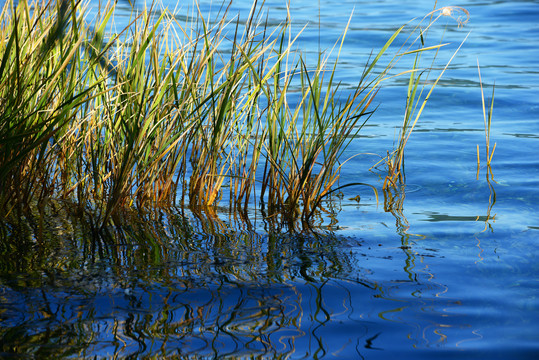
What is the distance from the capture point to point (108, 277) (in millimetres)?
1807

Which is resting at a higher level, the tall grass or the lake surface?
the tall grass

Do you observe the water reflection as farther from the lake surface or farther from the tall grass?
the tall grass

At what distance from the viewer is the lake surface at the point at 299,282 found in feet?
4.97

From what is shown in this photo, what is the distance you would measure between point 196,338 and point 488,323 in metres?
0.74

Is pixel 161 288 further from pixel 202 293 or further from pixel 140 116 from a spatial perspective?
pixel 140 116

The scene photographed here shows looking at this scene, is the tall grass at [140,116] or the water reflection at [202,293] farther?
the tall grass at [140,116]

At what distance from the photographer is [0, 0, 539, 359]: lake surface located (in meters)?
1.52

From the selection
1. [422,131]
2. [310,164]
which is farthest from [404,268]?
[422,131]

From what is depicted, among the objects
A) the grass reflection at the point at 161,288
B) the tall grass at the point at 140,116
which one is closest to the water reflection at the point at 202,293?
the grass reflection at the point at 161,288

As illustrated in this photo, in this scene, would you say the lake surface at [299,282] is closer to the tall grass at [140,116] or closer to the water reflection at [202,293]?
the water reflection at [202,293]

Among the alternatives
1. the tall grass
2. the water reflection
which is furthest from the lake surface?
the tall grass

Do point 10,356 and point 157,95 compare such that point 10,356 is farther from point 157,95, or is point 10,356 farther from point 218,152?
point 218,152

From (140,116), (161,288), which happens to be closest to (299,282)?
(161,288)

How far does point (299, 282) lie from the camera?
5.99 ft
